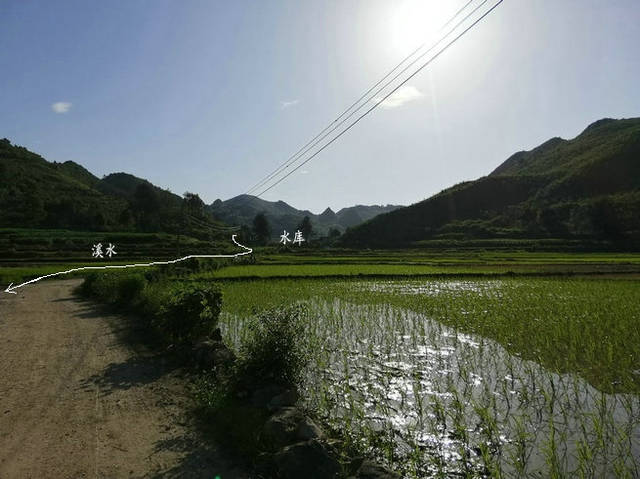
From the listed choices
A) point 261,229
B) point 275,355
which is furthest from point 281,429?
point 261,229

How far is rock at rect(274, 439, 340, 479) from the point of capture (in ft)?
15.8

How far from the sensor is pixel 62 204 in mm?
84125

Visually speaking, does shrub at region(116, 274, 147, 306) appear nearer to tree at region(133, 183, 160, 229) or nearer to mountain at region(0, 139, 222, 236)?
mountain at region(0, 139, 222, 236)

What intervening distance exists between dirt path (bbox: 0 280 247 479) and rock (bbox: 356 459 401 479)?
1547mm

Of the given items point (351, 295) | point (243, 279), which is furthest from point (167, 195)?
point (351, 295)

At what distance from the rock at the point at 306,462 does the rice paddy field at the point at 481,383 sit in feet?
2.62

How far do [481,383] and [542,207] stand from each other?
375 feet

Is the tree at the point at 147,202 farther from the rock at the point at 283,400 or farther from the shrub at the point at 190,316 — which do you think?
the rock at the point at 283,400

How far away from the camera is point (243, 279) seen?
28.9 metres

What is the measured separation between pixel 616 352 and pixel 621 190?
394ft

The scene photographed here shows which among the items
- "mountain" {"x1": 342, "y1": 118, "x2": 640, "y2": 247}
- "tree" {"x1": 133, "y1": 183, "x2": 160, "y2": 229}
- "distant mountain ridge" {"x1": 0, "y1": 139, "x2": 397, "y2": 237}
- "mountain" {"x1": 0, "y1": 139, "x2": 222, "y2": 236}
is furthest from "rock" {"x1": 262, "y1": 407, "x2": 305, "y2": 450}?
"tree" {"x1": 133, "y1": 183, "x2": 160, "y2": 229}

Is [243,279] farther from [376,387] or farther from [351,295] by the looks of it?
[376,387]

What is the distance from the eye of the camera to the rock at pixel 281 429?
5.62 metres

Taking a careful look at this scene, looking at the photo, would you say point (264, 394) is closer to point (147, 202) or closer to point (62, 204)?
point (62, 204)
